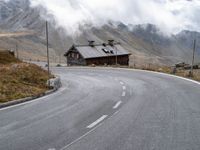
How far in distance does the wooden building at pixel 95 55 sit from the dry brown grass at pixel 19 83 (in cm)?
4382

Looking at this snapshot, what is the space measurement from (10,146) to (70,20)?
644ft

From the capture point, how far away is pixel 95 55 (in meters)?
64.3

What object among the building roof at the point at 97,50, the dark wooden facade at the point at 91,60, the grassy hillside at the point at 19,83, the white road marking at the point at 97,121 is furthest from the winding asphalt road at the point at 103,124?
the building roof at the point at 97,50

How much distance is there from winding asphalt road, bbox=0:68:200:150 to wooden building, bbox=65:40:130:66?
50.2 m

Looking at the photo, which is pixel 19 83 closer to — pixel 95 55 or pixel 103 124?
pixel 103 124

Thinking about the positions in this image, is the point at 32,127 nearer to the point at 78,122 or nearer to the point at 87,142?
the point at 78,122

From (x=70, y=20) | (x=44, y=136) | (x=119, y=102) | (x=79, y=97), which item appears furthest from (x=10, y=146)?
(x=70, y=20)

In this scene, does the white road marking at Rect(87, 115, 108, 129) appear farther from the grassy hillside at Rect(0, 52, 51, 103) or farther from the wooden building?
the wooden building

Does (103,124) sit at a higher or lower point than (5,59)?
lower

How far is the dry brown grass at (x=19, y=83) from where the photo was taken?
13367 millimetres

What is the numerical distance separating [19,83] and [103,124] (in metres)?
8.65

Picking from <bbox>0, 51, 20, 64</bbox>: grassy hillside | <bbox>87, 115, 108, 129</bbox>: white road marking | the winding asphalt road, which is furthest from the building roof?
<bbox>87, 115, 108, 129</bbox>: white road marking

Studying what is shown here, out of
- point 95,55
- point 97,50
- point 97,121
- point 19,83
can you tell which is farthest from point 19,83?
point 97,50

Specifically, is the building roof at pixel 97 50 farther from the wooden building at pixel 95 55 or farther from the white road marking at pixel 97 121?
the white road marking at pixel 97 121
